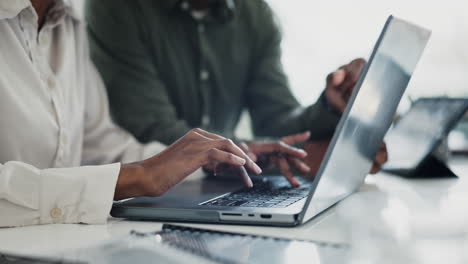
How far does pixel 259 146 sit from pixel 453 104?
461 mm

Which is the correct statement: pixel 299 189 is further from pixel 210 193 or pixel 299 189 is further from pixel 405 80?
pixel 405 80

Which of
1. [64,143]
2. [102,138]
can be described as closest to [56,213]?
[64,143]

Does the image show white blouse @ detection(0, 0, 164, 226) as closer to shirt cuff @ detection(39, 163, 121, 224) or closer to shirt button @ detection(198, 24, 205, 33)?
shirt cuff @ detection(39, 163, 121, 224)

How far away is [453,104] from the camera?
3.72ft

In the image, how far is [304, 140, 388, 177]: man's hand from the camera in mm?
1081

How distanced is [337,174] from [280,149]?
33 centimetres

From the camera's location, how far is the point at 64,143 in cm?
102

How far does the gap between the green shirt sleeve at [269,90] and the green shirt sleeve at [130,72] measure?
12.4 inches

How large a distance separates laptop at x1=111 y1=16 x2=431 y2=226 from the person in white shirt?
5cm

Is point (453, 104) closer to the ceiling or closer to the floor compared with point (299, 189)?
closer to the ceiling

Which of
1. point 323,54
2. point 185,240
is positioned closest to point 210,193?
point 185,240

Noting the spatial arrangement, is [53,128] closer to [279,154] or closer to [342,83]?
[279,154]

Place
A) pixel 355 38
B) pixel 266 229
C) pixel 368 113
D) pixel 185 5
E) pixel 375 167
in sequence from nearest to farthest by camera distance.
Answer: pixel 266 229 < pixel 368 113 < pixel 375 167 < pixel 185 5 < pixel 355 38

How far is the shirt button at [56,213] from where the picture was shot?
70cm
